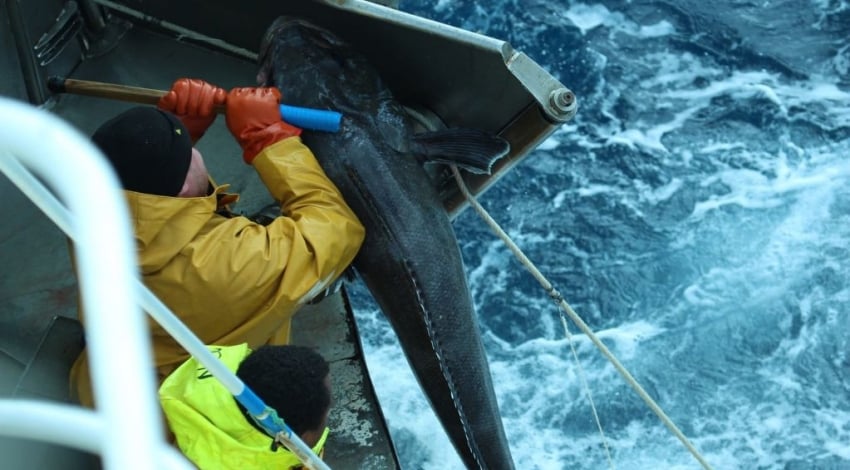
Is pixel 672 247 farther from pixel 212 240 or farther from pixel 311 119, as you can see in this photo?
pixel 212 240

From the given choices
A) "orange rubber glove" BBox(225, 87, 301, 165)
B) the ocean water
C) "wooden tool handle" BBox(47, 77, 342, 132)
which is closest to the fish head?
"wooden tool handle" BBox(47, 77, 342, 132)

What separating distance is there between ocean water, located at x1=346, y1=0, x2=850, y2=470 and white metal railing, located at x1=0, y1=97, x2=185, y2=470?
4.83m

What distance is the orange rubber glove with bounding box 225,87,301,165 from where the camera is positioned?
11.9 feet

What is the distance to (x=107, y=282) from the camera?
0.83 meters

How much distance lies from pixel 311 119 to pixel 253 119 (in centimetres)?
25

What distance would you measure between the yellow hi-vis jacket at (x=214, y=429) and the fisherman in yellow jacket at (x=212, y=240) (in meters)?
0.59

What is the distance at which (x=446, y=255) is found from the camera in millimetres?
3820

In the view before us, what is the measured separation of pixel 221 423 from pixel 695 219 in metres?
4.76

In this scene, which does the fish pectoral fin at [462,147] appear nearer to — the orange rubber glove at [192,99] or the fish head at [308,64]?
the fish head at [308,64]

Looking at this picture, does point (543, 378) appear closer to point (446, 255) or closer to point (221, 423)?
point (446, 255)

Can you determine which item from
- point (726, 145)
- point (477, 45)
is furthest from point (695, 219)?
point (477, 45)

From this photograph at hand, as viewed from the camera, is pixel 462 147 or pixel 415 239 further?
pixel 462 147

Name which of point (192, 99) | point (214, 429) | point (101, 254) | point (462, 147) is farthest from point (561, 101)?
point (101, 254)

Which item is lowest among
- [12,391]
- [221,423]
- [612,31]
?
[612,31]
